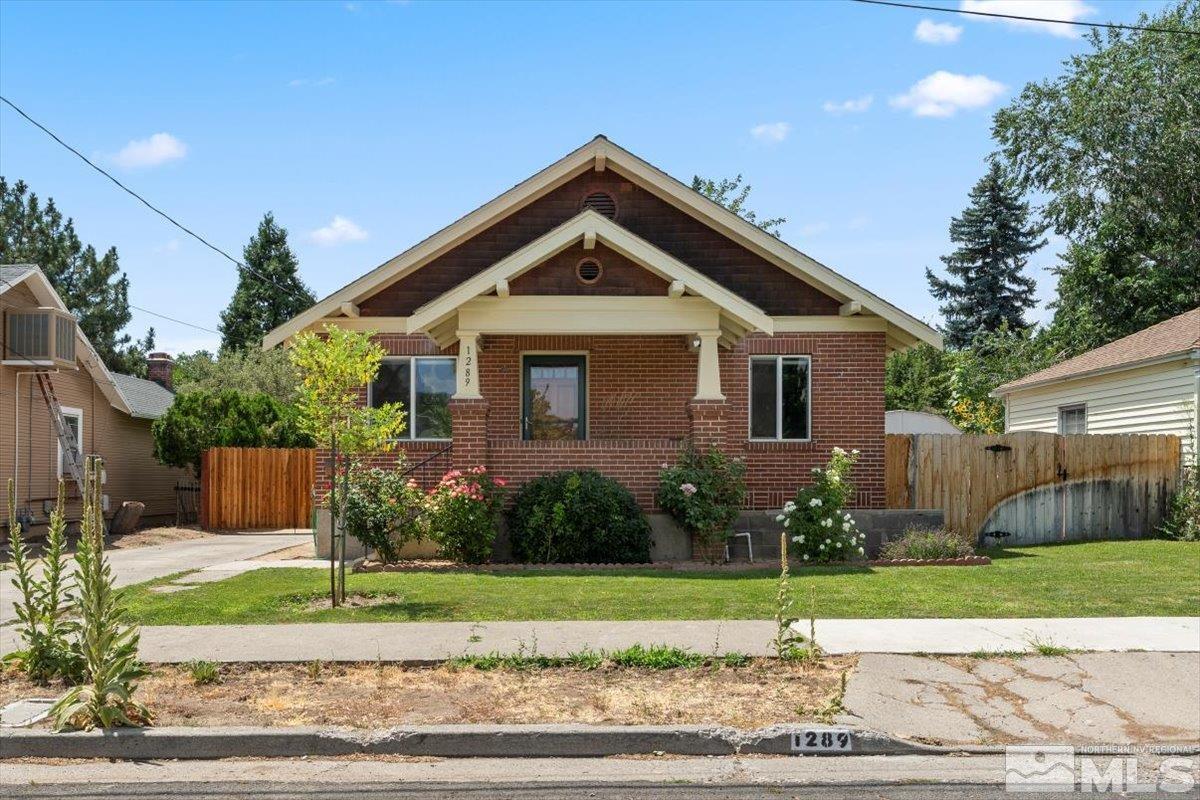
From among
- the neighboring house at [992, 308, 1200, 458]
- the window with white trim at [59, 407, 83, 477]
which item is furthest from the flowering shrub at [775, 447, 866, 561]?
the window with white trim at [59, 407, 83, 477]

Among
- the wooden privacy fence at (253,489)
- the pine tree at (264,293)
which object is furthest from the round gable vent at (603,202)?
the pine tree at (264,293)

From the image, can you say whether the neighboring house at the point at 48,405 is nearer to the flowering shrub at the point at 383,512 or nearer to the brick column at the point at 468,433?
the flowering shrub at the point at 383,512

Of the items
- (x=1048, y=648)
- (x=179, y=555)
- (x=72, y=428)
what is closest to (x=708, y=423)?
(x=1048, y=648)

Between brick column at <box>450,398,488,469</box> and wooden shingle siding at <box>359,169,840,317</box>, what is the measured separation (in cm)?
290

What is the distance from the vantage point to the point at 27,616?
7734 millimetres

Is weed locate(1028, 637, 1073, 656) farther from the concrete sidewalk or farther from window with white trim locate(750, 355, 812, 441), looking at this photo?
window with white trim locate(750, 355, 812, 441)

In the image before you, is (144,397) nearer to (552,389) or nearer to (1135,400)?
(552,389)

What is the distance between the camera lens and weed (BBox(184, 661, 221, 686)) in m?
7.51

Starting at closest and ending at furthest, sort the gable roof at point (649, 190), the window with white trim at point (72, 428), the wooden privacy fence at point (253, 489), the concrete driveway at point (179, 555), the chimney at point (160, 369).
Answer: the concrete driveway at point (179, 555) → the gable roof at point (649, 190) → the window with white trim at point (72, 428) → the wooden privacy fence at point (253, 489) → the chimney at point (160, 369)

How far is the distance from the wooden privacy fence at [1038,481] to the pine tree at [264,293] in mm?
48632

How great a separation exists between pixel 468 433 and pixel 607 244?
3307mm

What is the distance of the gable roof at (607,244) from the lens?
47.8ft

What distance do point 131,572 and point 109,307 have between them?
37209 millimetres

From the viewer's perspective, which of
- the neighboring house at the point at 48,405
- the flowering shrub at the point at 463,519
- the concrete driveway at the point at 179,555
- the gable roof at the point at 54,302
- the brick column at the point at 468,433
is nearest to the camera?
the flowering shrub at the point at 463,519
